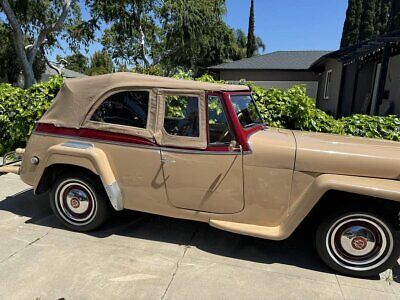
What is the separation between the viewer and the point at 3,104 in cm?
657

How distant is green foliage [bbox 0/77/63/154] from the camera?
21.0 ft

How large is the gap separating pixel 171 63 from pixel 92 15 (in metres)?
9.25

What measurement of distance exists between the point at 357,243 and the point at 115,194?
7.77 feet

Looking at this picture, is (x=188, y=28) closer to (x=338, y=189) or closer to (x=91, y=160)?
(x=91, y=160)

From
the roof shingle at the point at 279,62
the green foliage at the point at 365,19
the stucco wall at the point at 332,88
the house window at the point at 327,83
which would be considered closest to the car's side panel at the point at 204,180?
the stucco wall at the point at 332,88

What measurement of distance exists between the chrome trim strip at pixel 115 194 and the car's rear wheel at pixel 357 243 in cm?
200

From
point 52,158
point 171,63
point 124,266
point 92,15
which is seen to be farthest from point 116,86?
point 171,63

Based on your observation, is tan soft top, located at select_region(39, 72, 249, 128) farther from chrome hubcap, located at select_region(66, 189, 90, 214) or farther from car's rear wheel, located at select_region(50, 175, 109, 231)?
chrome hubcap, located at select_region(66, 189, 90, 214)

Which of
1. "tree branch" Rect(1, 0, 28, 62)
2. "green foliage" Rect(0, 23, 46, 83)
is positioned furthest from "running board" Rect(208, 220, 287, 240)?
"green foliage" Rect(0, 23, 46, 83)

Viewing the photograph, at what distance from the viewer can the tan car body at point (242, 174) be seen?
9.75 ft

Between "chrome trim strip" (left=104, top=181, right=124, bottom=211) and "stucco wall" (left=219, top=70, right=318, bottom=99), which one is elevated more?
"stucco wall" (left=219, top=70, right=318, bottom=99)

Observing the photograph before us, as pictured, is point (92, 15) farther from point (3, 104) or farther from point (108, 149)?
point (108, 149)

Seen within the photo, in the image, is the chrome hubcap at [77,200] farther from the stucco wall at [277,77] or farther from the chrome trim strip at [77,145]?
the stucco wall at [277,77]

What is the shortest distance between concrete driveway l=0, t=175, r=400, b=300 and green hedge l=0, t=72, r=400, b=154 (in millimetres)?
2309
